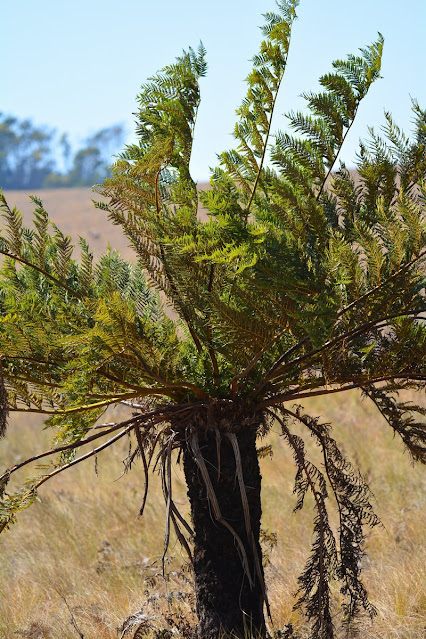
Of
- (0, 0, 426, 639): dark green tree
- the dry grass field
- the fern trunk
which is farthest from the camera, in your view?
the dry grass field

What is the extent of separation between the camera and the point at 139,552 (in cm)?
453

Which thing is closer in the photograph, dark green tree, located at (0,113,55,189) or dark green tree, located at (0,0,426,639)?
dark green tree, located at (0,0,426,639)

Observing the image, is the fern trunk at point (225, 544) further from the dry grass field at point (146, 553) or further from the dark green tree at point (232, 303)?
the dry grass field at point (146, 553)

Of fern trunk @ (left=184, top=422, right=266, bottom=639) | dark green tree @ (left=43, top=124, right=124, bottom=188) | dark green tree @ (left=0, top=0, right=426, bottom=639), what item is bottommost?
fern trunk @ (left=184, top=422, right=266, bottom=639)

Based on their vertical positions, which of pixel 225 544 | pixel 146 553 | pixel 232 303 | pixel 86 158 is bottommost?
pixel 225 544

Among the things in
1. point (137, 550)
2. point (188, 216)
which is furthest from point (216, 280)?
point (137, 550)

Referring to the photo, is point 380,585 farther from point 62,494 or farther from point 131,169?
point 62,494

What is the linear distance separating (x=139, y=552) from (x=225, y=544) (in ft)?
7.74

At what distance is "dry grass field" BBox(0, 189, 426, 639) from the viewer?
119 inches

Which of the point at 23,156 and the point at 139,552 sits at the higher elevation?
the point at 23,156

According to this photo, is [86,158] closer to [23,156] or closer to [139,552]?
[23,156]

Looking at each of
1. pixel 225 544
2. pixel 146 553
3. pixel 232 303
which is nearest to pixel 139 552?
pixel 146 553

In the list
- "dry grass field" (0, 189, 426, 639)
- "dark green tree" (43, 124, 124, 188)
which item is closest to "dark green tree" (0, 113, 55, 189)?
"dark green tree" (43, 124, 124, 188)

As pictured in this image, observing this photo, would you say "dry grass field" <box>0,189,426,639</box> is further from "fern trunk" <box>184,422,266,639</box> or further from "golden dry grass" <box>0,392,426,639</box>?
"fern trunk" <box>184,422,266,639</box>
